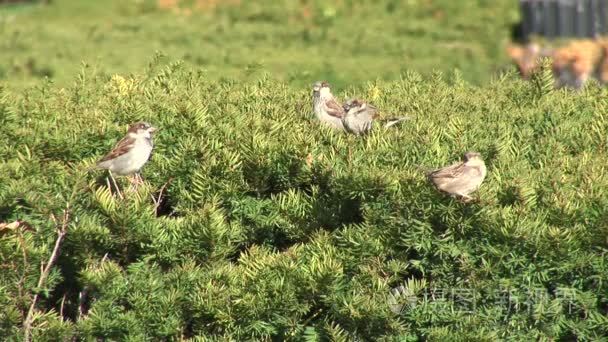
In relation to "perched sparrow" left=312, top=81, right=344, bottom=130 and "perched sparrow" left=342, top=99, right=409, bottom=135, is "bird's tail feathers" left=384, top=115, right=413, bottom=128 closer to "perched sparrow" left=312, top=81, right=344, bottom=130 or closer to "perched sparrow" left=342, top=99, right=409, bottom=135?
"perched sparrow" left=342, top=99, right=409, bottom=135

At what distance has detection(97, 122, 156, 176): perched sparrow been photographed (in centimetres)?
617

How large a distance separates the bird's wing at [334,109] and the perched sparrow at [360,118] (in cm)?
24

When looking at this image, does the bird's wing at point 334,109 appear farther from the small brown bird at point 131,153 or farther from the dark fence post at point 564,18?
the dark fence post at point 564,18

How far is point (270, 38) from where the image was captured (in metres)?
18.6

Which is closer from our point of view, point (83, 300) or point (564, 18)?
point (83, 300)

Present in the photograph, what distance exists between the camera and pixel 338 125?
25.2 feet

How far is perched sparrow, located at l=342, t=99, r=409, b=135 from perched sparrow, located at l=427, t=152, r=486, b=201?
2.77ft

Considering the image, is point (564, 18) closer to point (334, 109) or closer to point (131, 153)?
point (334, 109)

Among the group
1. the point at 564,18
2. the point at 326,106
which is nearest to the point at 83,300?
the point at 326,106

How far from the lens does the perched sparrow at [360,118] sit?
684 centimetres

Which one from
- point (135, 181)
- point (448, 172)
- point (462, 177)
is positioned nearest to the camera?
point (462, 177)

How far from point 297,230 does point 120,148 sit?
3.54ft

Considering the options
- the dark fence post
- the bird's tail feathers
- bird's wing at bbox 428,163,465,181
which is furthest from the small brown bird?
A: the dark fence post

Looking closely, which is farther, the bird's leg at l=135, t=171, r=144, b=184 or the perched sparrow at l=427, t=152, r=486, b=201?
the bird's leg at l=135, t=171, r=144, b=184
